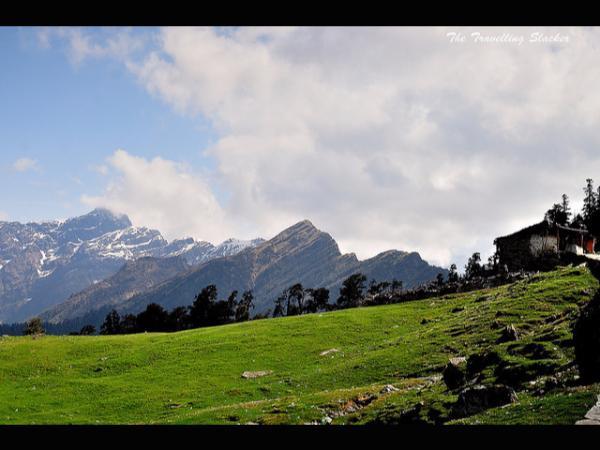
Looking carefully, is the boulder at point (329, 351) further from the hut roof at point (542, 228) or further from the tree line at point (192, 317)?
the tree line at point (192, 317)

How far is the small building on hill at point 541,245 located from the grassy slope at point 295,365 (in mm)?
24633

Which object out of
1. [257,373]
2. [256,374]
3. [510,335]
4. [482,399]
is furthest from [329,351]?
[482,399]

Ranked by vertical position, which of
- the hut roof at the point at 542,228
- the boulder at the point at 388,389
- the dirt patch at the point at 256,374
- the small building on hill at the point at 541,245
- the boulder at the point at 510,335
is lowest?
the boulder at the point at 388,389

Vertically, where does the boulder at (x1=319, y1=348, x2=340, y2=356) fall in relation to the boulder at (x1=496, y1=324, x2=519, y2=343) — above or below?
below

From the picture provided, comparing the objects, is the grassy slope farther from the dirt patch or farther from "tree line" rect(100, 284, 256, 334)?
"tree line" rect(100, 284, 256, 334)

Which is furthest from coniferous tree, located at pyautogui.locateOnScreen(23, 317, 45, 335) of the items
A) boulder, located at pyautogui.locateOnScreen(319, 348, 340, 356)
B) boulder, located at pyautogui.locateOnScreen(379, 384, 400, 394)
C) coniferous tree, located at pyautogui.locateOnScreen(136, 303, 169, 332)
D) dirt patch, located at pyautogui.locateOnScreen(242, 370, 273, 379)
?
boulder, located at pyautogui.locateOnScreen(379, 384, 400, 394)

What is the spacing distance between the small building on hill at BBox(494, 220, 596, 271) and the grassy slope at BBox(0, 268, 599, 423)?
24633mm

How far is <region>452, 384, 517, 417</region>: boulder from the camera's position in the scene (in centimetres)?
3194

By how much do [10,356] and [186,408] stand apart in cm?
4368

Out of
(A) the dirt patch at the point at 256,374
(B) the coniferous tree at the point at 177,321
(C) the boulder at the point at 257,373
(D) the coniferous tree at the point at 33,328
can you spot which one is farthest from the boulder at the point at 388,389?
(B) the coniferous tree at the point at 177,321

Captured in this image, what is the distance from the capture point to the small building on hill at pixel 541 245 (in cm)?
11169

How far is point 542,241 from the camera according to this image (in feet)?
370
